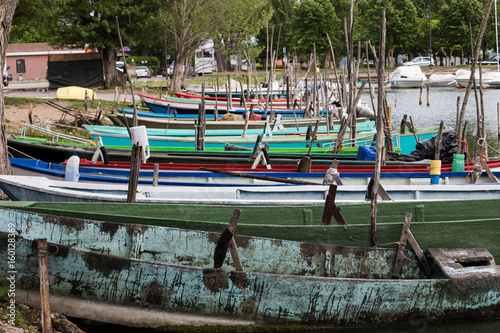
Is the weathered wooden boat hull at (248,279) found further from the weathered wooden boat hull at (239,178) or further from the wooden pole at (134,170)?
the weathered wooden boat hull at (239,178)

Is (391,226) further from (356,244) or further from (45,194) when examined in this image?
(45,194)

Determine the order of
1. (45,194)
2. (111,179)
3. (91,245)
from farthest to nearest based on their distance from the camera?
(111,179), (45,194), (91,245)

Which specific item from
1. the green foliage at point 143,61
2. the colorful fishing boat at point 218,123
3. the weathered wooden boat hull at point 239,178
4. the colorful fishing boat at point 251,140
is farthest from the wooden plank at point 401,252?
the green foliage at point 143,61

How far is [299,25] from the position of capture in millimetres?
69125

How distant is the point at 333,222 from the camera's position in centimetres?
759

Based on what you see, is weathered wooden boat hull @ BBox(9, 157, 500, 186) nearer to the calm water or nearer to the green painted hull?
the green painted hull

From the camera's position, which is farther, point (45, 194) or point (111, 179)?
point (111, 179)

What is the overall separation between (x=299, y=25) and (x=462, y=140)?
60.9 meters

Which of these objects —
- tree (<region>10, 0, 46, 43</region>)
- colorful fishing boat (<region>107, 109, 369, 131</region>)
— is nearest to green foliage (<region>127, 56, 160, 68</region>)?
tree (<region>10, 0, 46, 43</region>)

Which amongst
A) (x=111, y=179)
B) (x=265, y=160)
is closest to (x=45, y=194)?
(x=111, y=179)

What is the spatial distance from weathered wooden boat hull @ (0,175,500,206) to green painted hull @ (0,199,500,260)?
0.59 m

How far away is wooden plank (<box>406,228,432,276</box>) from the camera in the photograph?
259 inches

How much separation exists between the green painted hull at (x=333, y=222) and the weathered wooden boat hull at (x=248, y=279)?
21 centimetres

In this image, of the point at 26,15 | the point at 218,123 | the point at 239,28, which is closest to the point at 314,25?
the point at 239,28
